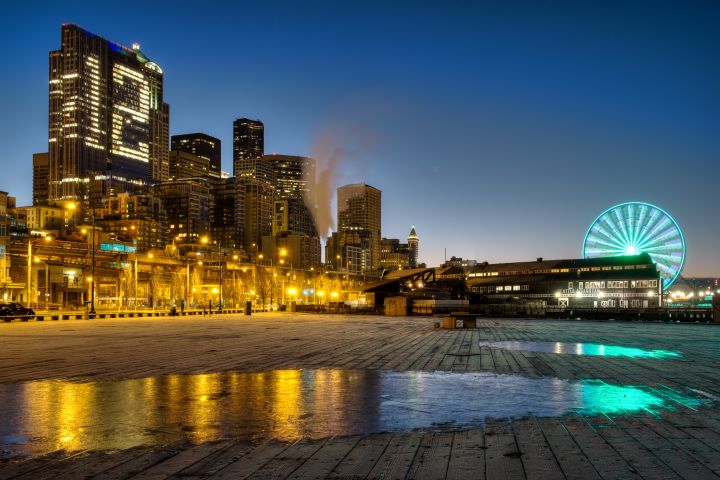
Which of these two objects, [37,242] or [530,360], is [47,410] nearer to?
[530,360]

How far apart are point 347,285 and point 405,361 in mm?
159052

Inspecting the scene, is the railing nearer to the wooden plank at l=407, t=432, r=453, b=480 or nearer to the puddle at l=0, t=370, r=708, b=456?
the puddle at l=0, t=370, r=708, b=456

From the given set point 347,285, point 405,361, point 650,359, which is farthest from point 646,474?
point 347,285

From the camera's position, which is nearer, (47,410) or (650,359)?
(47,410)

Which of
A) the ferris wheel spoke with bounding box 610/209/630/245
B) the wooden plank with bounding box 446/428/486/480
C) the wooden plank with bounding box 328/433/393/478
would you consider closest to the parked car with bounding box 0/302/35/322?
the wooden plank with bounding box 328/433/393/478

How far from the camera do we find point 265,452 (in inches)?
276

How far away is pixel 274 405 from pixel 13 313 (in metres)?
52.7

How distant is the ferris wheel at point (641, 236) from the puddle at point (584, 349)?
75.9 metres

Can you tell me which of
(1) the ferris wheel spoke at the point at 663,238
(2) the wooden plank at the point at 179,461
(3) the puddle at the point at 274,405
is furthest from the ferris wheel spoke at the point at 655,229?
(2) the wooden plank at the point at 179,461

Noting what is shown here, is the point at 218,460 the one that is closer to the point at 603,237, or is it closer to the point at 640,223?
the point at 640,223

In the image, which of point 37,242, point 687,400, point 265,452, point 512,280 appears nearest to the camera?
point 265,452

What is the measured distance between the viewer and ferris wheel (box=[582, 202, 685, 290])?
294ft

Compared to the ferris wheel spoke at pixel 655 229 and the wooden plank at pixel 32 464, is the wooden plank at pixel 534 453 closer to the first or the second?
the wooden plank at pixel 32 464

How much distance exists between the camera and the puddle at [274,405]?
8062mm
